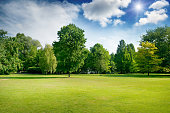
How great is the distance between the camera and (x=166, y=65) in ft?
141

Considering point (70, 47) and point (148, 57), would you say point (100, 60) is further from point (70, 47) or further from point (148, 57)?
point (70, 47)

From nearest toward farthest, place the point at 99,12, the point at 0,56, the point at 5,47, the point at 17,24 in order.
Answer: the point at 99,12 → the point at 17,24 → the point at 0,56 → the point at 5,47

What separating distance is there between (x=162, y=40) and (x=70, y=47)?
1394 inches

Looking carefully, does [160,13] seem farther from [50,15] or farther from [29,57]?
[29,57]

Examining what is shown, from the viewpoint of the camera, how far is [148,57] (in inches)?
1731

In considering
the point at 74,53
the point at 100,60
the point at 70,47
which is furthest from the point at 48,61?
the point at 100,60

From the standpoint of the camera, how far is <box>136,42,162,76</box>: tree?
42.3 meters

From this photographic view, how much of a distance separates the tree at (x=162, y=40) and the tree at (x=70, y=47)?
28.4 metres

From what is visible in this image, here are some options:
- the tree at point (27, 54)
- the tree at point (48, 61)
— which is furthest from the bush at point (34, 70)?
the tree at point (48, 61)

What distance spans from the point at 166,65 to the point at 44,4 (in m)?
44.2

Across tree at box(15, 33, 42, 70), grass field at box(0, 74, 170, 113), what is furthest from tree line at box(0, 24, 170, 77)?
grass field at box(0, 74, 170, 113)

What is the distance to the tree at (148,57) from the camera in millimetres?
42272

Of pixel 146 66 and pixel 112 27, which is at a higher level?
pixel 112 27

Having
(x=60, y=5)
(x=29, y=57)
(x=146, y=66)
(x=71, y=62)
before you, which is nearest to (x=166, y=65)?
(x=146, y=66)
